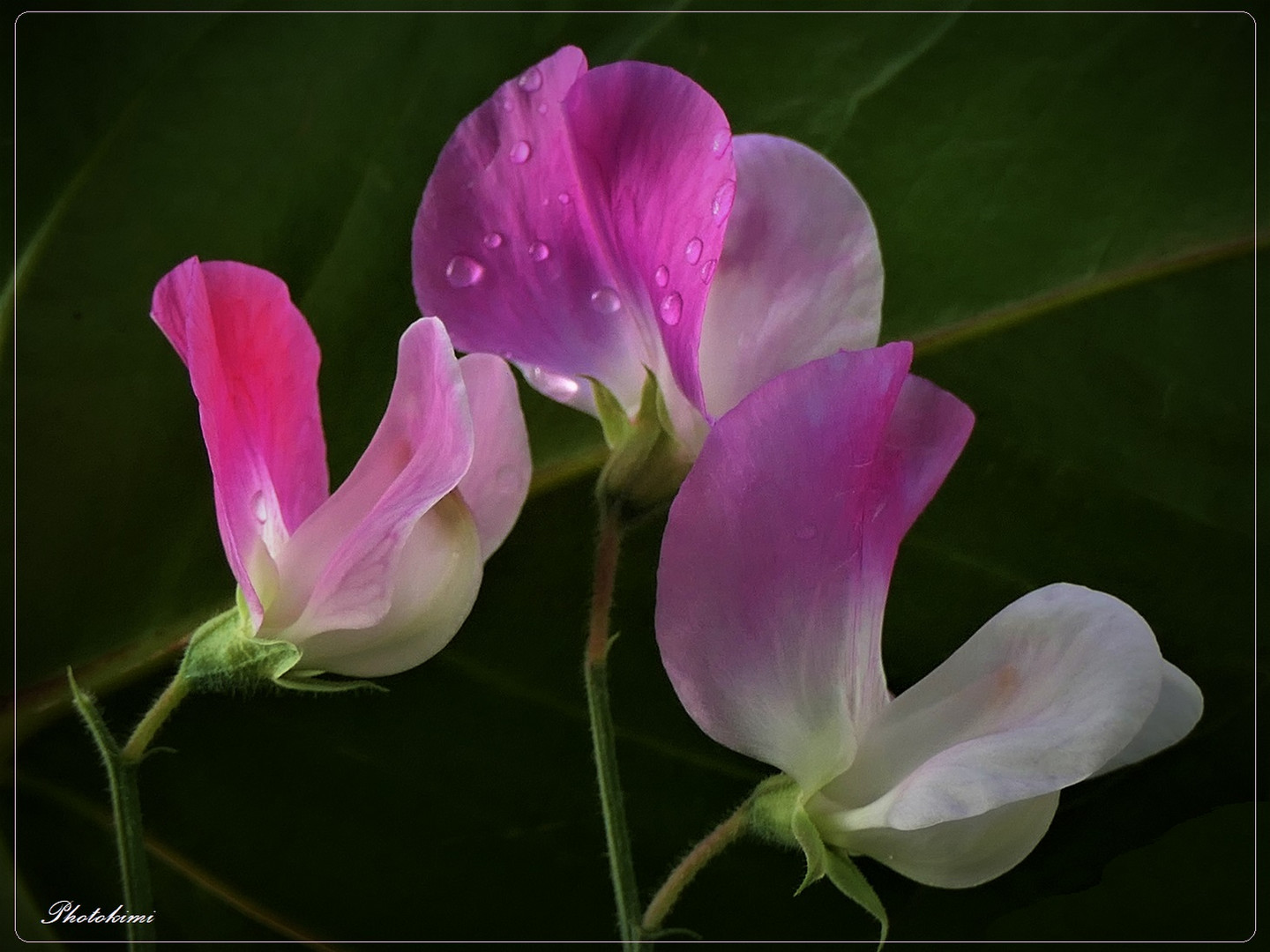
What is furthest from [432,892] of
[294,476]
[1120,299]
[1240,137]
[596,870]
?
[1240,137]

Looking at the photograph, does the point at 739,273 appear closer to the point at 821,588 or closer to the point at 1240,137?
the point at 821,588

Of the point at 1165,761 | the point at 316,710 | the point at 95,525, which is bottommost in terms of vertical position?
the point at 1165,761

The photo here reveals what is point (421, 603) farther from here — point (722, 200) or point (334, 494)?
point (722, 200)

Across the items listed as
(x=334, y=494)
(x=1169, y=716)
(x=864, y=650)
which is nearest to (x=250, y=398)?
(x=334, y=494)

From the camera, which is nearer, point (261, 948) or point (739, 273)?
point (739, 273)

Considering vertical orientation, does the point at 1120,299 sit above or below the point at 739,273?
below

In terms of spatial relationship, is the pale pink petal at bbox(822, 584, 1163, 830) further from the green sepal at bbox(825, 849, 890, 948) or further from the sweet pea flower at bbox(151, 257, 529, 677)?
the sweet pea flower at bbox(151, 257, 529, 677)
